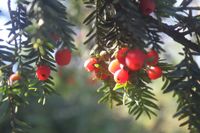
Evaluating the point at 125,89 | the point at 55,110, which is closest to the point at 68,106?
the point at 55,110

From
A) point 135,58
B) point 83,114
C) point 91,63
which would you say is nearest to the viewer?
point 135,58

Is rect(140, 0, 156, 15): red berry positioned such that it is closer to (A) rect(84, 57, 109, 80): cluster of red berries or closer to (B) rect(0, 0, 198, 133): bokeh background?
(A) rect(84, 57, 109, 80): cluster of red berries

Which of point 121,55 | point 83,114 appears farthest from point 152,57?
point 83,114

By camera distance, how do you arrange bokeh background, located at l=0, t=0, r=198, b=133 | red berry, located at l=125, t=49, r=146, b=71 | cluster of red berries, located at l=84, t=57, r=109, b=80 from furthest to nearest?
bokeh background, located at l=0, t=0, r=198, b=133
cluster of red berries, located at l=84, t=57, r=109, b=80
red berry, located at l=125, t=49, r=146, b=71

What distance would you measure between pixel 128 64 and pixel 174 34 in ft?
0.31

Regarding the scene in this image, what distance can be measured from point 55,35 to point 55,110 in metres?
3.99

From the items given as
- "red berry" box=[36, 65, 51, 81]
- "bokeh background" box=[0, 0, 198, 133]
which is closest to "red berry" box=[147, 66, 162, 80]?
"red berry" box=[36, 65, 51, 81]

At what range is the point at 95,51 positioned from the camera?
21.0 inches

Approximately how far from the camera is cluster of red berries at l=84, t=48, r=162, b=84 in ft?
1.45

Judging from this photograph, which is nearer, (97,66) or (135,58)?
(135,58)

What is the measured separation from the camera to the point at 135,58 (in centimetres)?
43

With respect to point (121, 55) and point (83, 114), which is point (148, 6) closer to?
point (121, 55)

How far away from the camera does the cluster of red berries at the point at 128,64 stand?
0.44 metres

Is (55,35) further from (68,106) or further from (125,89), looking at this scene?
(68,106)
